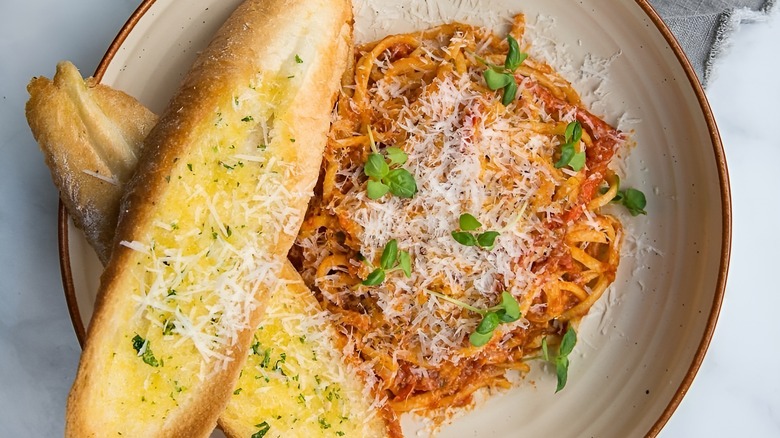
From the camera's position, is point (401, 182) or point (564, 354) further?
point (564, 354)

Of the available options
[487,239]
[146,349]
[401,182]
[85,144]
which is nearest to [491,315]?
[487,239]

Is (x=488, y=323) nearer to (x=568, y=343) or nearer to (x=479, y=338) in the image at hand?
(x=479, y=338)

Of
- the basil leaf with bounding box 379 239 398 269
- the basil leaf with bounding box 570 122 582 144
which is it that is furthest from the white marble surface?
the basil leaf with bounding box 379 239 398 269

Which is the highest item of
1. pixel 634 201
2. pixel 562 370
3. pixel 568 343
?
pixel 634 201

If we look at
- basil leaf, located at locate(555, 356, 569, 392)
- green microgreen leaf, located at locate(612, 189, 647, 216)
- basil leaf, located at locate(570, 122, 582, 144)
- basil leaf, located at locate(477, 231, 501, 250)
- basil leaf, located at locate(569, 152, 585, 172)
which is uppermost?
basil leaf, located at locate(570, 122, 582, 144)

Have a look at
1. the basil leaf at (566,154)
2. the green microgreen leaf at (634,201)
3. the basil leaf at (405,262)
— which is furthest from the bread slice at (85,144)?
the green microgreen leaf at (634,201)

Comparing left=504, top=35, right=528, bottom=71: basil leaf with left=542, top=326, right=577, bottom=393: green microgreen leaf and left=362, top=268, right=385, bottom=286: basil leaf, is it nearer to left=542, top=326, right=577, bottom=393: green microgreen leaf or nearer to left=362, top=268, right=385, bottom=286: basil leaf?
left=362, top=268, right=385, bottom=286: basil leaf

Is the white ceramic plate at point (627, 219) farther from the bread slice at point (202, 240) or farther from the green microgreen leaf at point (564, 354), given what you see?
the bread slice at point (202, 240)
